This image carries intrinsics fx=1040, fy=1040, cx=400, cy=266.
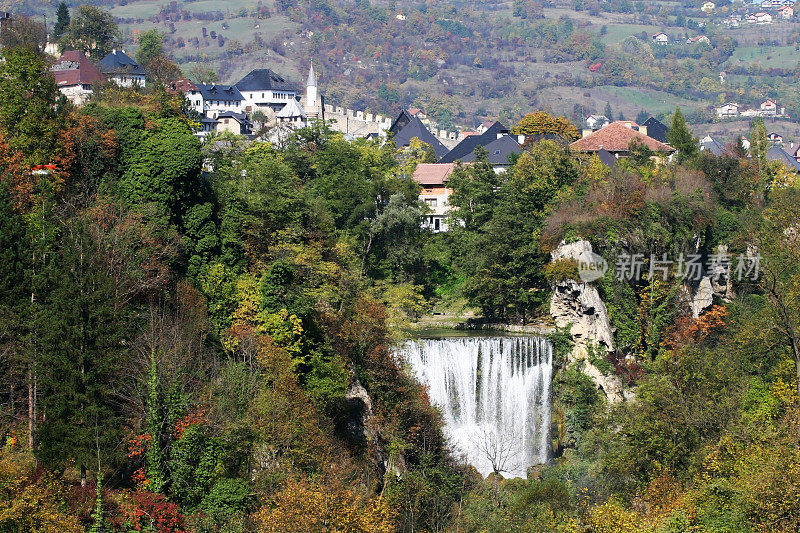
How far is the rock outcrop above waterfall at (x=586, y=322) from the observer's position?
1917 inches

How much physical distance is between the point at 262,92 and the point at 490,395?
3551 inches

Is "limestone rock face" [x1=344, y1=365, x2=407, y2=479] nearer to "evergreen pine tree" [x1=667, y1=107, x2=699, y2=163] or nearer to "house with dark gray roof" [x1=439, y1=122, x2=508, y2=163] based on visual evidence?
"evergreen pine tree" [x1=667, y1=107, x2=699, y2=163]

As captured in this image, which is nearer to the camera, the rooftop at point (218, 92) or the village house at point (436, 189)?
the village house at point (436, 189)

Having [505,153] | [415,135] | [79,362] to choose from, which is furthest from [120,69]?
[79,362]

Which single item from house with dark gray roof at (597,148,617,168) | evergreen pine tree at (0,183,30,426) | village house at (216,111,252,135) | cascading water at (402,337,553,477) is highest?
village house at (216,111,252,135)

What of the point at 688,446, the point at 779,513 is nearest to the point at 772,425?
the point at 688,446

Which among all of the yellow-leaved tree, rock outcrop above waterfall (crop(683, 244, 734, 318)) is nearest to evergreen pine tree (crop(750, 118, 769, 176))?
rock outcrop above waterfall (crop(683, 244, 734, 318))

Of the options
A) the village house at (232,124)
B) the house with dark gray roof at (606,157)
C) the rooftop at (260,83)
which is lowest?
the house with dark gray roof at (606,157)

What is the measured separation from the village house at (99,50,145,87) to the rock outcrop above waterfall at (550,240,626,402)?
128 ft

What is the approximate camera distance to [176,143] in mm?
37875

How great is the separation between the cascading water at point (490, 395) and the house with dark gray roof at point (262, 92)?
85103mm

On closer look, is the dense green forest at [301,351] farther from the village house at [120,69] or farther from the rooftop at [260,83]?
the rooftop at [260,83]

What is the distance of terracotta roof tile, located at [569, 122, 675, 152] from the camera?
70.9 m

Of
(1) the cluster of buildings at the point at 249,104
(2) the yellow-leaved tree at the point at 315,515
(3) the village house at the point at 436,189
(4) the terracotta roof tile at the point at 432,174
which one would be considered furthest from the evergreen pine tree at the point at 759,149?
(2) the yellow-leaved tree at the point at 315,515
